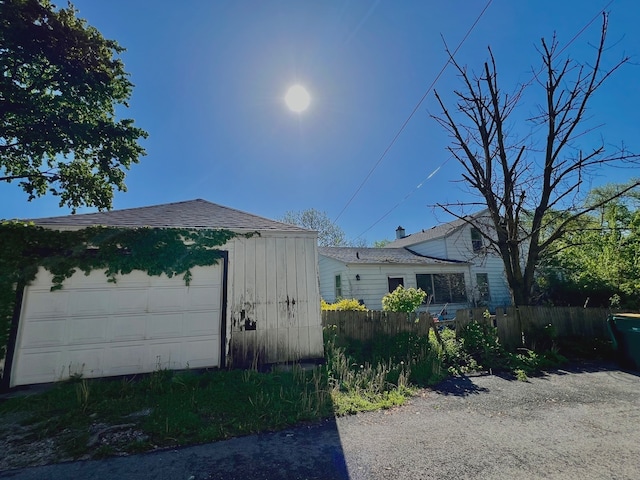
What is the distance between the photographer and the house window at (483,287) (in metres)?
15.6

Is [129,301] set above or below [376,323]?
above

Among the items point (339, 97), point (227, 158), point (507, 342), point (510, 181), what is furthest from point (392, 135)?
point (507, 342)

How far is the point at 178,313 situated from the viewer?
237 inches

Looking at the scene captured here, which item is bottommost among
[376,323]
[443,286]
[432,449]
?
[432,449]

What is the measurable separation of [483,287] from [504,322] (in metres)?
9.38

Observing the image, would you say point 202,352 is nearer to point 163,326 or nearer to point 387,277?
Answer: point 163,326

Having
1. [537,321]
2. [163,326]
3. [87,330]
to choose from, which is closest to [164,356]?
[163,326]

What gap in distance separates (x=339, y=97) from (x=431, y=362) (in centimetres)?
794

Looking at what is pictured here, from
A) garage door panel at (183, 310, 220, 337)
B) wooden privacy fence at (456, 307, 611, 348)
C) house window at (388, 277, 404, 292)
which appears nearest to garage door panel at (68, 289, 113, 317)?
garage door panel at (183, 310, 220, 337)

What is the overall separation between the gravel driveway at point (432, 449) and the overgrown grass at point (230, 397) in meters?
0.30

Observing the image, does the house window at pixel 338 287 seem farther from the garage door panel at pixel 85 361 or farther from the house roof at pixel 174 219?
the garage door panel at pixel 85 361

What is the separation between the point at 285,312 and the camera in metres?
6.51

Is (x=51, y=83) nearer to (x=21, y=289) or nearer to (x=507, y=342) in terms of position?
(x=21, y=289)

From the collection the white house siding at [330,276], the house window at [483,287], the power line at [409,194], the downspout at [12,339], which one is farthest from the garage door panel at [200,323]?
the house window at [483,287]
